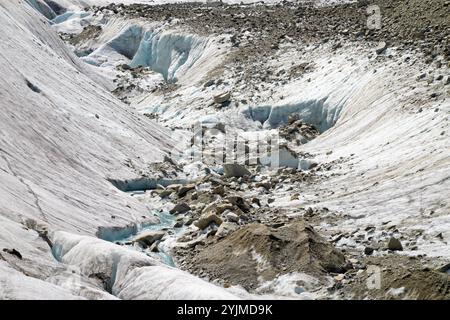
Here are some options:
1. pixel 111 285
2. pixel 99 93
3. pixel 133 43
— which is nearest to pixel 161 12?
pixel 133 43

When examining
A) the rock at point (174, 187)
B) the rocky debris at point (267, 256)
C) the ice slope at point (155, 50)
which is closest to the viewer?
the rocky debris at point (267, 256)

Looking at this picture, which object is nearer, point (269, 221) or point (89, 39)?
point (269, 221)

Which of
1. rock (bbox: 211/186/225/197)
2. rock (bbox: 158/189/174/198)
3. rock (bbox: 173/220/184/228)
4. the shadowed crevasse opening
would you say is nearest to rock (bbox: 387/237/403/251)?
rock (bbox: 173/220/184/228)

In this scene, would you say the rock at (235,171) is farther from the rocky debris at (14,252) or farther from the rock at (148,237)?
the rocky debris at (14,252)

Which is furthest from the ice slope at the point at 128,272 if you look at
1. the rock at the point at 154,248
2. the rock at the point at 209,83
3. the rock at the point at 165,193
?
the rock at the point at 209,83

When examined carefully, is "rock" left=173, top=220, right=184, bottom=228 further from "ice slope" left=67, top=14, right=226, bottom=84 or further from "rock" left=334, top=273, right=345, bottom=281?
"ice slope" left=67, top=14, right=226, bottom=84
